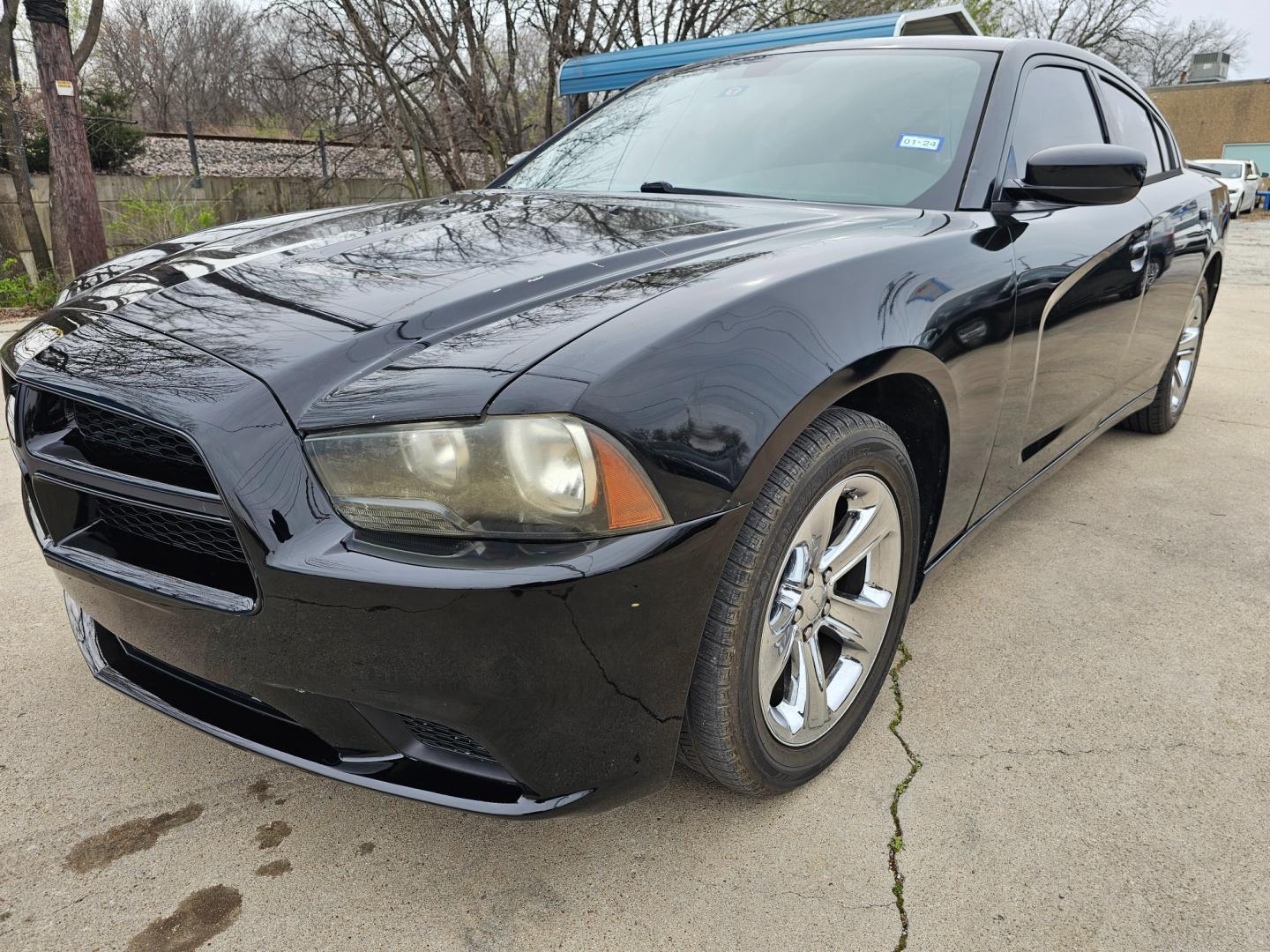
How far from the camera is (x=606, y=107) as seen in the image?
308cm

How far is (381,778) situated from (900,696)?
1.28 m

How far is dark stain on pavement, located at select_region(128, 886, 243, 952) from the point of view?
1.45m

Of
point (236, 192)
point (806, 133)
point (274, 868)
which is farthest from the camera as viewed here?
point (236, 192)

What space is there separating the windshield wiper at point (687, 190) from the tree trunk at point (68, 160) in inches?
314

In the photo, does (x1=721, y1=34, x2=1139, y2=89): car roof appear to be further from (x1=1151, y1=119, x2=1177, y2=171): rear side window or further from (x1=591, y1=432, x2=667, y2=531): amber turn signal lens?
(x1=591, y1=432, x2=667, y2=531): amber turn signal lens

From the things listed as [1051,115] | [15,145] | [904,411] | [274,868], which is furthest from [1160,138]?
[15,145]

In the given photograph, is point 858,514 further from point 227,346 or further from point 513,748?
point 227,346

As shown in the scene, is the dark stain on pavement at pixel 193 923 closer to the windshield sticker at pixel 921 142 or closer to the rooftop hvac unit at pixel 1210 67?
the windshield sticker at pixel 921 142

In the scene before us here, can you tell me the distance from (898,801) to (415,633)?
1.07 metres

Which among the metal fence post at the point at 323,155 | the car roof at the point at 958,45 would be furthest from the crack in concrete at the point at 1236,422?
the metal fence post at the point at 323,155

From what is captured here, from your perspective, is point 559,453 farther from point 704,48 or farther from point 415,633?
point 704,48

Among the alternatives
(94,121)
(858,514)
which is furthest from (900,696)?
(94,121)

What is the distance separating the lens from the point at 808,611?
171cm

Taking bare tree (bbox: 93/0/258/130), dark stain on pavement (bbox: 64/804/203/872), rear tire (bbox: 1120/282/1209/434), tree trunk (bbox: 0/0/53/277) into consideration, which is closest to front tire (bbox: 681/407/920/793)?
dark stain on pavement (bbox: 64/804/203/872)
